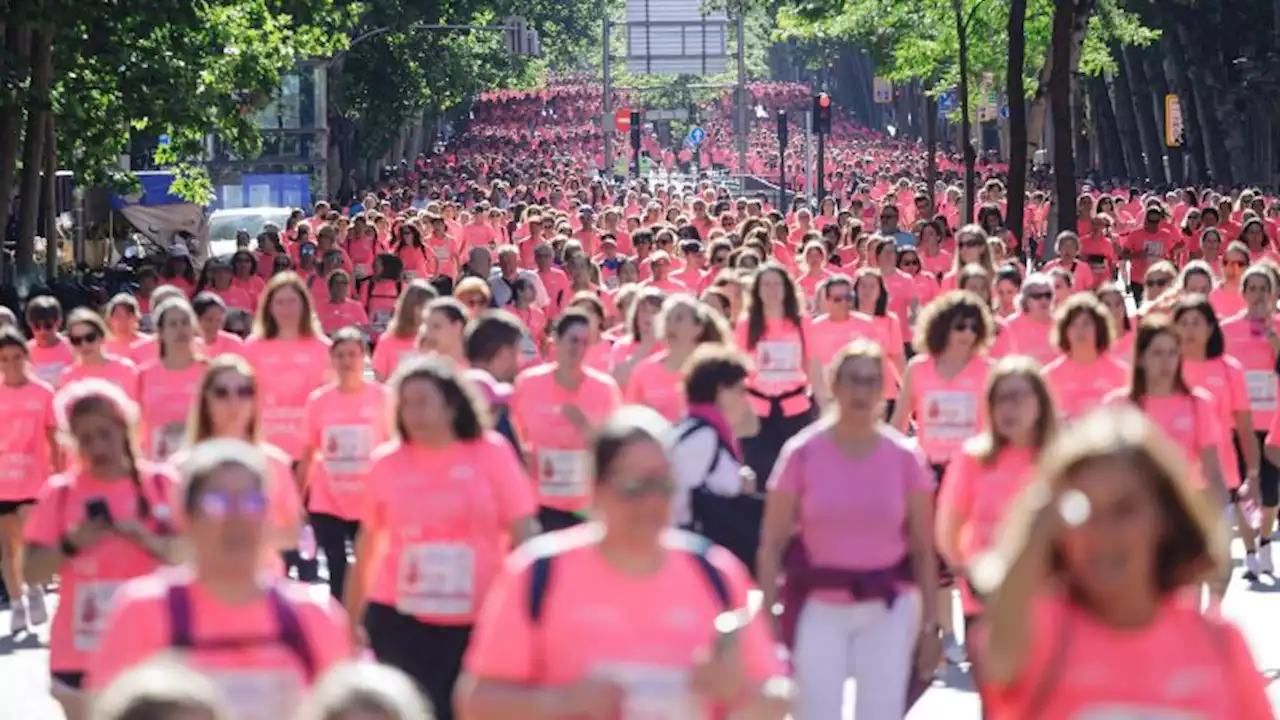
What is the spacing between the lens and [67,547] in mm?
7914

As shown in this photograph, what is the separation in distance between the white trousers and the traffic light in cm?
3138

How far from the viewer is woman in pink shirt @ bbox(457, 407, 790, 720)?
5680mm

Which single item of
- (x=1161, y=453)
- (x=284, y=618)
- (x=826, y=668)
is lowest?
(x=826, y=668)

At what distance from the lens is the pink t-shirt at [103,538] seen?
784 cm

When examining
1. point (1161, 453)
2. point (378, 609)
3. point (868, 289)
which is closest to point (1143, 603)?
point (1161, 453)

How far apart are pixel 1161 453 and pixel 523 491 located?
3593 mm

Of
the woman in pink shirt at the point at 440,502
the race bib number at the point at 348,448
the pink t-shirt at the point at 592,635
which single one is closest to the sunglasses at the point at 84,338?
the race bib number at the point at 348,448

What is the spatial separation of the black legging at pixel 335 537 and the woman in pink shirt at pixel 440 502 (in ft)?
10.1

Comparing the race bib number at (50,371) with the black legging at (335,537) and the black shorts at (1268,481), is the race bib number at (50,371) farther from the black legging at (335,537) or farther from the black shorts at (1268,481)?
the black shorts at (1268,481)

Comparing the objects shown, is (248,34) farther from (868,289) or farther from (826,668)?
(826,668)

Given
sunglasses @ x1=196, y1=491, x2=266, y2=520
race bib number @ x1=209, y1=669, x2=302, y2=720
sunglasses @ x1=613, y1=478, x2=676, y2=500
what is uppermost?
sunglasses @ x1=613, y1=478, x2=676, y2=500

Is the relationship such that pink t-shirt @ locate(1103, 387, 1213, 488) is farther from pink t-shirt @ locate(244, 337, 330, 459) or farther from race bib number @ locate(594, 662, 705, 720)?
race bib number @ locate(594, 662, 705, 720)

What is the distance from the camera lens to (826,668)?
8258mm

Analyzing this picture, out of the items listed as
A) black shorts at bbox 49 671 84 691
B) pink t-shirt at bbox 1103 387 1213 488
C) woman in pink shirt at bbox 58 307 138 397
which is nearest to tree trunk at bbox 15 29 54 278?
woman in pink shirt at bbox 58 307 138 397
